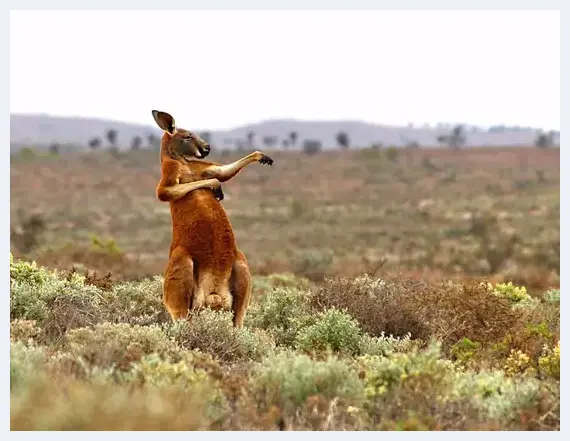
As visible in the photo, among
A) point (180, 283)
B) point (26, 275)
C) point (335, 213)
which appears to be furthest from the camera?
point (335, 213)

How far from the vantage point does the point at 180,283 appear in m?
11.4

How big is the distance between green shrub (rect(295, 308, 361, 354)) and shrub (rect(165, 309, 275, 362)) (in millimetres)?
857

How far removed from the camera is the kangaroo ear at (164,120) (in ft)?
38.2

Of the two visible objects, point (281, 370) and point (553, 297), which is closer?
point (281, 370)

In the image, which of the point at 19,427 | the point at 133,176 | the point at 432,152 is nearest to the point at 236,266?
the point at 19,427

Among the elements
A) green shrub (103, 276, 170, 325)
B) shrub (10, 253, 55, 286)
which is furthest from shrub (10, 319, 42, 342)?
shrub (10, 253, 55, 286)

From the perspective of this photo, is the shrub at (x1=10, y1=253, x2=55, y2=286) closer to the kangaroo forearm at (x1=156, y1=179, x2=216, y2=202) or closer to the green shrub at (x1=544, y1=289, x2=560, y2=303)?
the kangaroo forearm at (x1=156, y1=179, x2=216, y2=202)

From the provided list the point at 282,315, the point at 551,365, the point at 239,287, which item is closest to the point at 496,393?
the point at 551,365

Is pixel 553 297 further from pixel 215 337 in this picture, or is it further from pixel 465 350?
pixel 215 337

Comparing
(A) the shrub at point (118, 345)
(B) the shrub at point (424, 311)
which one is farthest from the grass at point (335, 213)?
(A) the shrub at point (118, 345)

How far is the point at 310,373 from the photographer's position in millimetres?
8789

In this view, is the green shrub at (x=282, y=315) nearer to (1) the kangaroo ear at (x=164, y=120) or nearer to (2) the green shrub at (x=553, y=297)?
(1) the kangaroo ear at (x=164, y=120)

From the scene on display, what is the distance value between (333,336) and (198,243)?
1.94 m

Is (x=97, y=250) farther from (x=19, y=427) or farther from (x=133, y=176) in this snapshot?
(x=133, y=176)
